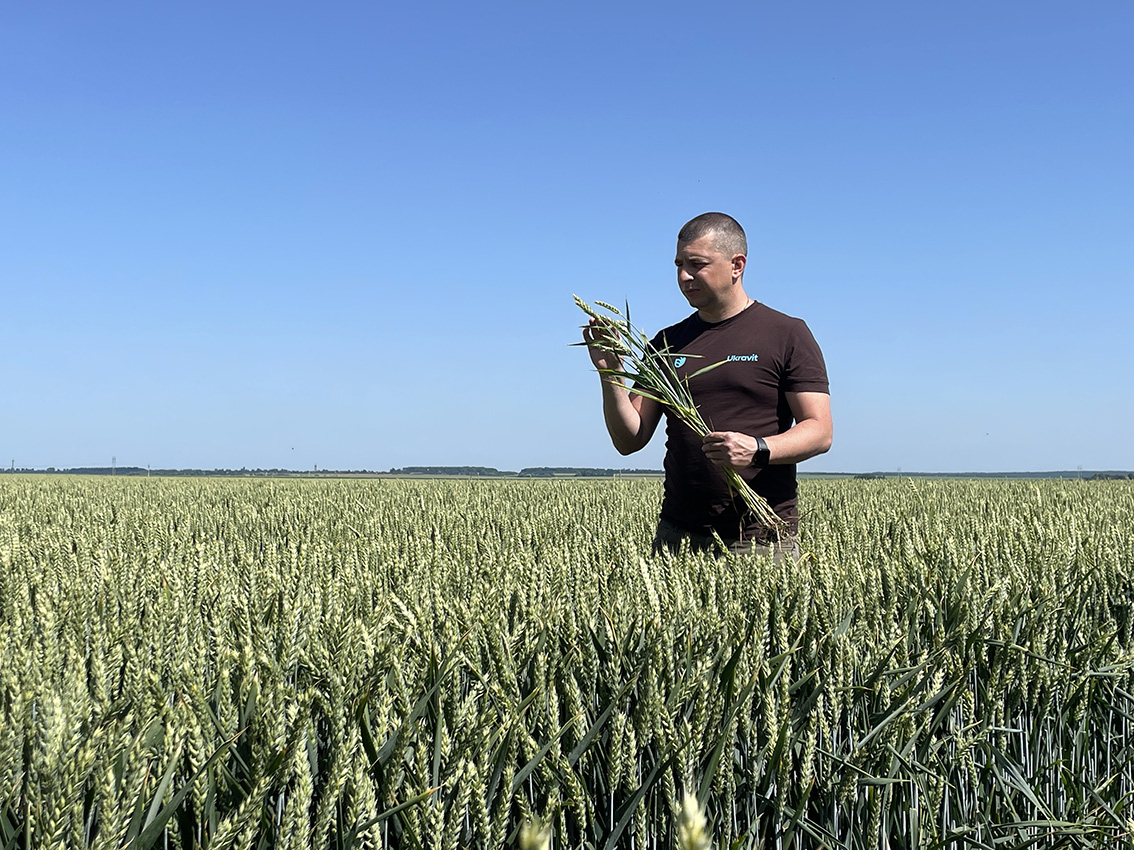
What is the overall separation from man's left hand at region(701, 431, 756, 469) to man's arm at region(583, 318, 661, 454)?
1.58ft

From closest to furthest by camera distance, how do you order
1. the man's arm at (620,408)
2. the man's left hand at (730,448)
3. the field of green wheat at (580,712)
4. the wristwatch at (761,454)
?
the field of green wheat at (580,712)
the man's left hand at (730,448)
the wristwatch at (761,454)
the man's arm at (620,408)

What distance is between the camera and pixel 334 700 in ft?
4.10

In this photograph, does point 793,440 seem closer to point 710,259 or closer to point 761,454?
point 761,454

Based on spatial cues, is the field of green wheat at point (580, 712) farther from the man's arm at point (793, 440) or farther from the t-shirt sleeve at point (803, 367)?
the t-shirt sleeve at point (803, 367)

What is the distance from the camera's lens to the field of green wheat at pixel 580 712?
1.11 metres

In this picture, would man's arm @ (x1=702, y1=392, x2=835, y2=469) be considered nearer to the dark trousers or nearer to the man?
the man

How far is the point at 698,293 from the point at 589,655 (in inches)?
64.1

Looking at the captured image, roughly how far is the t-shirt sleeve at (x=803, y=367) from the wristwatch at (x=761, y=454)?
0.33 meters

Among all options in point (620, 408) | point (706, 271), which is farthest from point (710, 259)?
point (620, 408)

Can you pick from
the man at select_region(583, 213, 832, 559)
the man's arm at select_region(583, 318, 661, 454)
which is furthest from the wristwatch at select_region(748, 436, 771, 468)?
the man's arm at select_region(583, 318, 661, 454)

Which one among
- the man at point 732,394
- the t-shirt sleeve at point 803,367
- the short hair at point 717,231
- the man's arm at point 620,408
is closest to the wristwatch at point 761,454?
the man at point 732,394

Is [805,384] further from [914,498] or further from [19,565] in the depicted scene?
[914,498]

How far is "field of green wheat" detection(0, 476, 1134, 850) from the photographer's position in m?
1.11

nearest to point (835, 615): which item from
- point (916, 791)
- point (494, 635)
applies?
point (916, 791)
